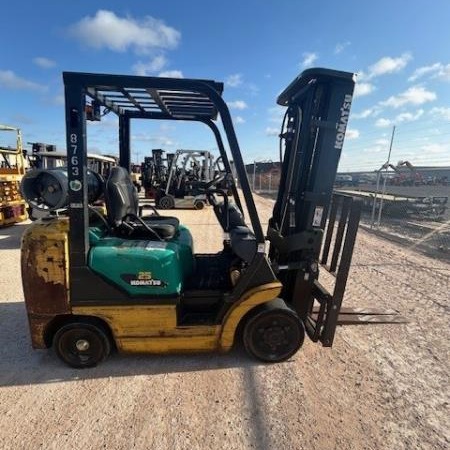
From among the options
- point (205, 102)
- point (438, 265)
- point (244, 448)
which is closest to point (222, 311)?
point (244, 448)

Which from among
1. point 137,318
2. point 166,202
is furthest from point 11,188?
point 137,318

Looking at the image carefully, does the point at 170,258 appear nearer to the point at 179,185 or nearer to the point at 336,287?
the point at 336,287

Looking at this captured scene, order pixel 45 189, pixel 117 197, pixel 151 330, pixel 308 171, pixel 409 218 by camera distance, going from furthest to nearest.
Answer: pixel 409 218, pixel 308 171, pixel 117 197, pixel 151 330, pixel 45 189

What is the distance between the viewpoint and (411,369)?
3344mm

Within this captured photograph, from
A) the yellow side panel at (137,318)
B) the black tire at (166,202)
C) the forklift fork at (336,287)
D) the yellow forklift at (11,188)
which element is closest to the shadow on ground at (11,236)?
the yellow forklift at (11,188)

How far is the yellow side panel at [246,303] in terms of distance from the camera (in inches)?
130

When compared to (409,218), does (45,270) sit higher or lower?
higher

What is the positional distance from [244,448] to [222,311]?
1.21 meters

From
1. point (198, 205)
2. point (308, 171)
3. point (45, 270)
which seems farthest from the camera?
point (198, 205)

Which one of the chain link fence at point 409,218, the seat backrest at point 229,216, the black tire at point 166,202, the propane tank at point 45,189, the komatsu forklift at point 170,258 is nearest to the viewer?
the komatsu forklift at point 170,258

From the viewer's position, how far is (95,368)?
329cm

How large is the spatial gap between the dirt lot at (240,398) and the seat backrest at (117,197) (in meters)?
1.43

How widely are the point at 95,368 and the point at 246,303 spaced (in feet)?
5.13

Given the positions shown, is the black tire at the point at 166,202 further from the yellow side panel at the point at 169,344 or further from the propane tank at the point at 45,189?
the yellow side panel at the point at 169,344
